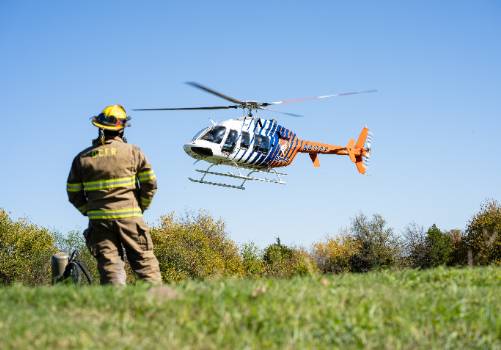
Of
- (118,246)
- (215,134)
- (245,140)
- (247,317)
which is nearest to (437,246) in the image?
(245,140)

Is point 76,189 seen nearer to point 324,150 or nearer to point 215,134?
point 215,134

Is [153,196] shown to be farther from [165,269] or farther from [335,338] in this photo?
[165,269]

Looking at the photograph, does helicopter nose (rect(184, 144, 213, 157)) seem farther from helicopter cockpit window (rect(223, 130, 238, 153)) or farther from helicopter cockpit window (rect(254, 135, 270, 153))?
helicopter cockpit window (rect(254, 135, 270, 153))

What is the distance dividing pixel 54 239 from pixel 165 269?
11383 millimetres

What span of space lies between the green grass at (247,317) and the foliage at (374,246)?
61.8 meters

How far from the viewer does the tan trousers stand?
944 cm

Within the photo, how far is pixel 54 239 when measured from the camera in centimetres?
6631

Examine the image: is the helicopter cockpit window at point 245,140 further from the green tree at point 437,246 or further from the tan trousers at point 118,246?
the green tree at point 437,246

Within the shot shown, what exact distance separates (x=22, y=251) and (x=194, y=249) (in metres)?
17.6

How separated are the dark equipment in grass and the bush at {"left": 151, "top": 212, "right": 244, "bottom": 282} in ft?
178

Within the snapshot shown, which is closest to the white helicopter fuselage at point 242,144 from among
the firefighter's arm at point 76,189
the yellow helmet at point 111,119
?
the yellow helmet at point 111,119

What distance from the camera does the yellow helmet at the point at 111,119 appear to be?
31.8ft

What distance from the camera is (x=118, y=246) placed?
31.7 feet

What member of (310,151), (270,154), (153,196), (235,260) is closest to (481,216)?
(235,260)
